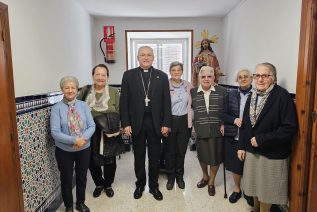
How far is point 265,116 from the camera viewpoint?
165cm

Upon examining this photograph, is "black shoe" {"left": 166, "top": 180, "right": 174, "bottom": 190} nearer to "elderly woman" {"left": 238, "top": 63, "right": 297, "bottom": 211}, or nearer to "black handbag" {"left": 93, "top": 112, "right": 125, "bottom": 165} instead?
"black handbag" {"left": 93, "top": 112, "right": 125, "bottom": 165}

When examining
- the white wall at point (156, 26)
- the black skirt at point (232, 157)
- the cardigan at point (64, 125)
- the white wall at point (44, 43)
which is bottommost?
the black skirt at point (232, 157)

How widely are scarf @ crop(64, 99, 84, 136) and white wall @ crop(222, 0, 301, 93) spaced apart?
167 cm

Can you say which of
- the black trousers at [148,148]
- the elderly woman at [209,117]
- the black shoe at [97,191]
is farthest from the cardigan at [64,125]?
the elderly woman at [209,117]

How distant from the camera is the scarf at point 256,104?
5.45ft

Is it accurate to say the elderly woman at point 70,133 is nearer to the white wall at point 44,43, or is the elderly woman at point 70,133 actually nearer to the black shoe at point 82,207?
the black shoe at point 82,207

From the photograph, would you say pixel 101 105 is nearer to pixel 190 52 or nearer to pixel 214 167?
pixel 214 167

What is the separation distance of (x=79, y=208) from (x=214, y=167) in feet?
4.12

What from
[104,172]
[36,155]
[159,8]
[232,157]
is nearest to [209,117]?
[232,157]

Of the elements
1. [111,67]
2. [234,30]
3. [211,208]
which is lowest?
[211,208]

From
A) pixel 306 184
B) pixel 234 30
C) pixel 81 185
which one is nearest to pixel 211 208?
pixel 306 184

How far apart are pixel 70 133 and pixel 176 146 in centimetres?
105

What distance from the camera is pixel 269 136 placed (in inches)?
63.1

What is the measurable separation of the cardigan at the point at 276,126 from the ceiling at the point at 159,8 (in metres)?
2.20
